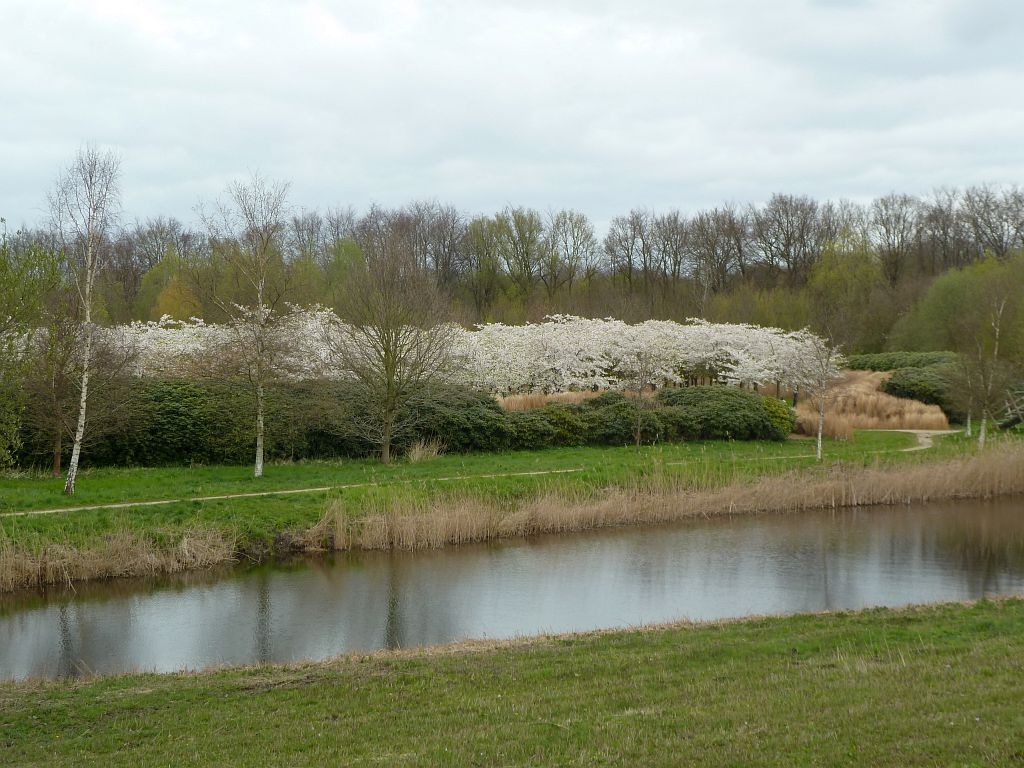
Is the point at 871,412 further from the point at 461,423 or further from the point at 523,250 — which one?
the point at 523,250

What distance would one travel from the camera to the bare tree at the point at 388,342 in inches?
1009

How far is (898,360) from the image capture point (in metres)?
42.2

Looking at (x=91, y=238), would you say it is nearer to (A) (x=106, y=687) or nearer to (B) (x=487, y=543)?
(B) (x=487, y=543)

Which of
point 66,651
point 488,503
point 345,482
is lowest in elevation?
point 66,651

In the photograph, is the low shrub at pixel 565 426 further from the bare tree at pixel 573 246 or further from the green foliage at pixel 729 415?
the bare tree at pixel 573 246

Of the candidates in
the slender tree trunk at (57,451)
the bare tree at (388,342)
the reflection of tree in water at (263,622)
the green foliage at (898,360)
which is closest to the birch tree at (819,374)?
the green foliage at (898,360)

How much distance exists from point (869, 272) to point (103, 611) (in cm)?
5011

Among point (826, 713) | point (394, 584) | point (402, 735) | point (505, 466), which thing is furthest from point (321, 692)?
point (505, 466)

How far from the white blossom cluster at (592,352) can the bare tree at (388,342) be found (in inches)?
93.4

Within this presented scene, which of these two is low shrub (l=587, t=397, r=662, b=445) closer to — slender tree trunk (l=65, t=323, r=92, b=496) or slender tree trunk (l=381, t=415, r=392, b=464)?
slender tree trunk (l=381, t=415, r=392, b=464)

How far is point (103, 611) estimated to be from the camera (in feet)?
49.8

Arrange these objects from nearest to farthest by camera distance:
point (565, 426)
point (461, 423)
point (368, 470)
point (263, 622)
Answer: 1. point (263, 622)
2. point (368, 470)
3. point (461, 423)
4. point (565, 426)

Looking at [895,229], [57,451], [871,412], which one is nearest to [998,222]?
[895,229]

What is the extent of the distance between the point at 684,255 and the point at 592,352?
25.4 meters
